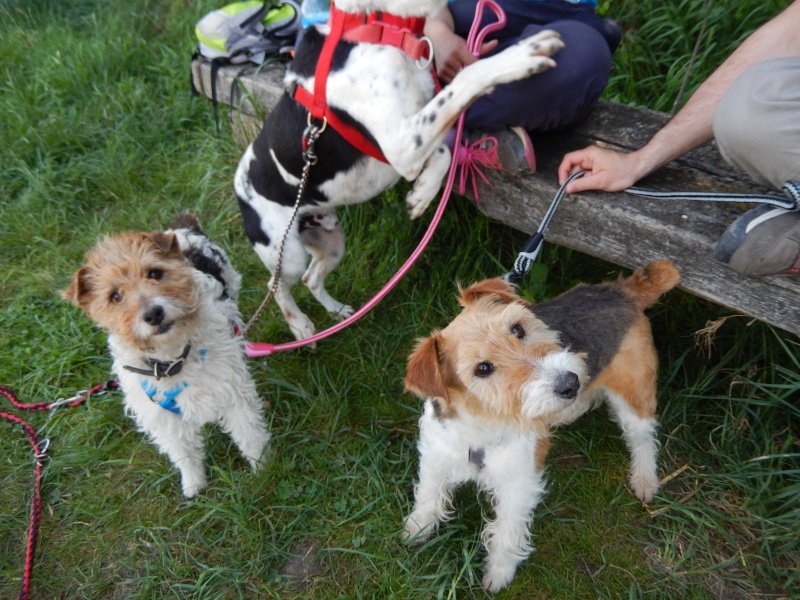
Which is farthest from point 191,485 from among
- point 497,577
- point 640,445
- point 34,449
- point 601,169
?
point 601,169

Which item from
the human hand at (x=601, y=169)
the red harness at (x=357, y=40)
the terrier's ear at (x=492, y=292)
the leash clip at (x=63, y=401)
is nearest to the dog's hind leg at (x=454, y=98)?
the red harness at (x=357, y=40)

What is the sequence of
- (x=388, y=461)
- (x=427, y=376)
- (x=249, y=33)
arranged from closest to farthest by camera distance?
(x=427, y=376) → (x=388, y=461) → (x=249, y=33)

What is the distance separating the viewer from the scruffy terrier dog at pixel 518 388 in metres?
2.23

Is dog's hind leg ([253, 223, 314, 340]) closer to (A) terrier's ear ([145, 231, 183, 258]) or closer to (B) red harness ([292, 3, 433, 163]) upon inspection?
(A) terrier's ear ([145, 231, 183, 258])

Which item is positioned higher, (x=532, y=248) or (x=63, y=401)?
(x=532, y=248)

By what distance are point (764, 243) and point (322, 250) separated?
8.10 feet

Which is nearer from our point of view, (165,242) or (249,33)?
(165,242)

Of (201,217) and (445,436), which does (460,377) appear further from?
(201,217)

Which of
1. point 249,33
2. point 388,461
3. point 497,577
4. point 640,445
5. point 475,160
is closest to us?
point 497,577

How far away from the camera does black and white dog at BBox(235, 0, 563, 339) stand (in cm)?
248

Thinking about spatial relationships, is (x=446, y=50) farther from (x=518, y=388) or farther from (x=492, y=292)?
(x=518, y=388)

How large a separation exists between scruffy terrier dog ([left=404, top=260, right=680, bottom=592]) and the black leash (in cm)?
13

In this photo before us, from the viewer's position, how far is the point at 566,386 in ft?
6.90

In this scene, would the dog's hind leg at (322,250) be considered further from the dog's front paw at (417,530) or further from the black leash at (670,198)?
the dog's front paw at (417,530)
